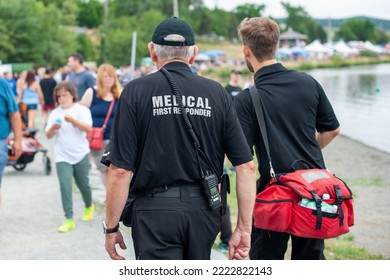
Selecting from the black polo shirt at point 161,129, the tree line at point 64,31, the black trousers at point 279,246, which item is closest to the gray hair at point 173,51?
the black polo shirt at point 161,129

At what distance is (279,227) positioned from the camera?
407cm

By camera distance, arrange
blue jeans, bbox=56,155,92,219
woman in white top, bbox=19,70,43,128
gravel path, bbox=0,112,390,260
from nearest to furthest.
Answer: gravel path, bbox=0,112,390,260, blue jeans, bbox=56,155,92,219, woman in white top, bbox=19,70,43,128

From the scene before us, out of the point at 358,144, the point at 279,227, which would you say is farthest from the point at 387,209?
the point at 358,144

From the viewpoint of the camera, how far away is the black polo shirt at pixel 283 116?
422 cm

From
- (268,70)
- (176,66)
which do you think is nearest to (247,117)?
(268,70)

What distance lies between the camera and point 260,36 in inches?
166

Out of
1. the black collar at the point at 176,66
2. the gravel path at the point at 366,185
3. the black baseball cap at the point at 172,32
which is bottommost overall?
the gravel path at the point at 366,185

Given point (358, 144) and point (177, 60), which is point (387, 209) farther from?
point (358, 144)

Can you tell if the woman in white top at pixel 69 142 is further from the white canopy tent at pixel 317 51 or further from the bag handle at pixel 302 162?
the white canopy tent at pixel 317 51

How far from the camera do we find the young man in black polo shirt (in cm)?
422

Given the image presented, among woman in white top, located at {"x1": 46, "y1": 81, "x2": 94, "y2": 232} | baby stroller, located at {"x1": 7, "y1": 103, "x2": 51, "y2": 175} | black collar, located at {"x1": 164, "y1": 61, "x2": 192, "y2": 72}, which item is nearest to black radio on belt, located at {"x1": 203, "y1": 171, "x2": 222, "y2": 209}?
black collar, located at {"x1": 164, "y1": 61, "x2": 192, "y2": 72}

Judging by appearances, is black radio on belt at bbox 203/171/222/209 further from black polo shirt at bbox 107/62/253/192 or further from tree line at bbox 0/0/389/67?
tree line at bbox 0/0/389/67

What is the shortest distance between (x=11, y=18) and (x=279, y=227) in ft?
152

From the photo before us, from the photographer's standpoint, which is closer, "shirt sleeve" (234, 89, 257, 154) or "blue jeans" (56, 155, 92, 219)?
"shirt sleeve" (234, 89, 257, 154)
